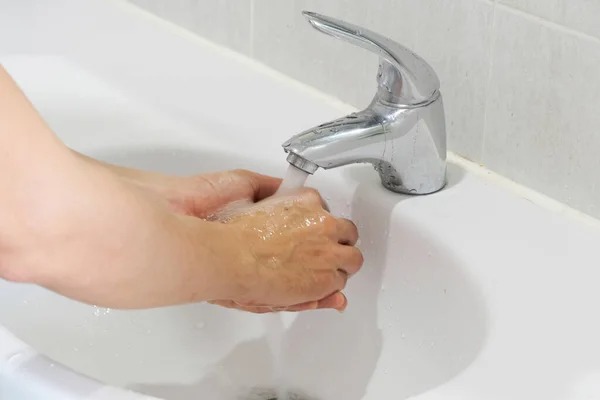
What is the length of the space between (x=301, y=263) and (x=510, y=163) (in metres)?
0.18

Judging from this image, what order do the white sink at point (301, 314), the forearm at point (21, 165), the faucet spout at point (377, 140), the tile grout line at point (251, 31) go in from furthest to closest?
1. the tile grout line at point (251, 31)
2. the faucet spout at point (377, 140)
3. the white sink at point (301, 314)
4. the forearm at point (21, 165)

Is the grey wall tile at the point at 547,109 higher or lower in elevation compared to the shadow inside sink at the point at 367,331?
higher

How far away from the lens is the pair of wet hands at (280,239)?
64 cm

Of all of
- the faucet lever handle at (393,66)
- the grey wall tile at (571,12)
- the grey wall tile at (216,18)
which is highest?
the grey wall tile at (571,12)

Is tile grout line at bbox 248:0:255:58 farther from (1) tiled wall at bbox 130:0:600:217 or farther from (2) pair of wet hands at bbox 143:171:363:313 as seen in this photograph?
(2) pair of wet hands at bbox 143:171:363:313

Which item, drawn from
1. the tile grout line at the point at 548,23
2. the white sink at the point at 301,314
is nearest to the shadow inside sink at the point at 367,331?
the white sink at the point at 301,314

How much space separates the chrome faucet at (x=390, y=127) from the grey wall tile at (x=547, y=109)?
51mm

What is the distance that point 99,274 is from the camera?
499 millimetres

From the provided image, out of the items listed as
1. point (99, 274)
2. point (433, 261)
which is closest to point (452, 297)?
point (433, 261)

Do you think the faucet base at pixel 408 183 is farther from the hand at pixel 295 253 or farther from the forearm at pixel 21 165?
the forearm at pixel 21 165

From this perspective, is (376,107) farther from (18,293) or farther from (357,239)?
(18,293)

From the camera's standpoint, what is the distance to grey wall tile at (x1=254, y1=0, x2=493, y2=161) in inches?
27.5

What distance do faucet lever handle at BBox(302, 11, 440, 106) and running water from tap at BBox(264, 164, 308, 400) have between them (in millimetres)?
88

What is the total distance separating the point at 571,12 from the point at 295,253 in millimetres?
247
